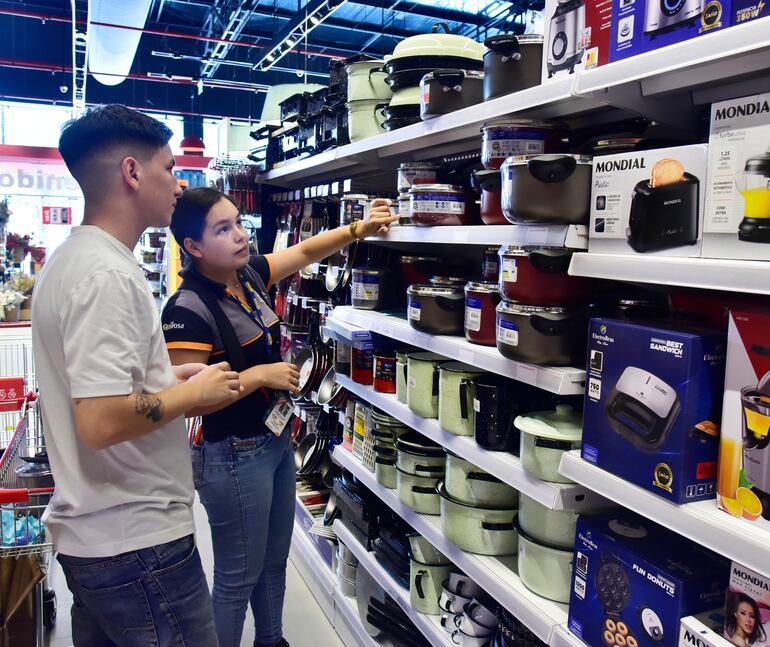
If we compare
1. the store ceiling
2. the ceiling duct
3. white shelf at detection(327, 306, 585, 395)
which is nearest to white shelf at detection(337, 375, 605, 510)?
white shelf at detection(327, 306, 585, 395)

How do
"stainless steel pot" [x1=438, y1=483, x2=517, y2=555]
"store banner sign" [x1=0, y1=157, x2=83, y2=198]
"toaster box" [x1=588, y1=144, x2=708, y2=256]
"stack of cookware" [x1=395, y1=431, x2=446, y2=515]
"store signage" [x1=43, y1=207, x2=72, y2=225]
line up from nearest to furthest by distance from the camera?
"toaster box" [x1=588, y1=144, x2=708, y2=256] < "stainless steel pot" [x1=438, y1=483, x2=517, y2=555] < "stack of cookware" [x1=395, y1=431, x2=446, y2=515] < "store signage" [x1=43, y1=207, x2=72, y2=225] < "store banner sign" [x1=0, y1=157, x2=83, y2=198]

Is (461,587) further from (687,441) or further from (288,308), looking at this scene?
(288,308)

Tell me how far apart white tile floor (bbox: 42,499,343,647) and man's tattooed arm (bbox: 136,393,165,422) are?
183cm

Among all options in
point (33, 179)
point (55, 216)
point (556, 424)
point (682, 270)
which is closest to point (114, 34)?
point (55, 216)

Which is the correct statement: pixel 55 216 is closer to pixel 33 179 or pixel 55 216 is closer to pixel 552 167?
pixel 33 179

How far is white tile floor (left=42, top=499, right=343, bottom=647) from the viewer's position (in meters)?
2.96

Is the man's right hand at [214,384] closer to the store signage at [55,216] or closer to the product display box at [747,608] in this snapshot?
the product display box at [747,608]

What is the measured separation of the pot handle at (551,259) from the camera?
1.41 metres

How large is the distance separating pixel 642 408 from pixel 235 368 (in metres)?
1.34

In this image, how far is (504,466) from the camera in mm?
1656

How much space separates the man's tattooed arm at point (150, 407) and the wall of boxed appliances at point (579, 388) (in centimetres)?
79

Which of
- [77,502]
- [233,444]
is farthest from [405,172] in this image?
[77,502]

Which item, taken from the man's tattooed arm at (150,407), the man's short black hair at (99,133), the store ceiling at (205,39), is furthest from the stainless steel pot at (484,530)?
the store ceiling at (205,39)

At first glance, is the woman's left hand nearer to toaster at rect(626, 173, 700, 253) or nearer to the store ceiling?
toaster at rect(626, 173, 700, 253)
